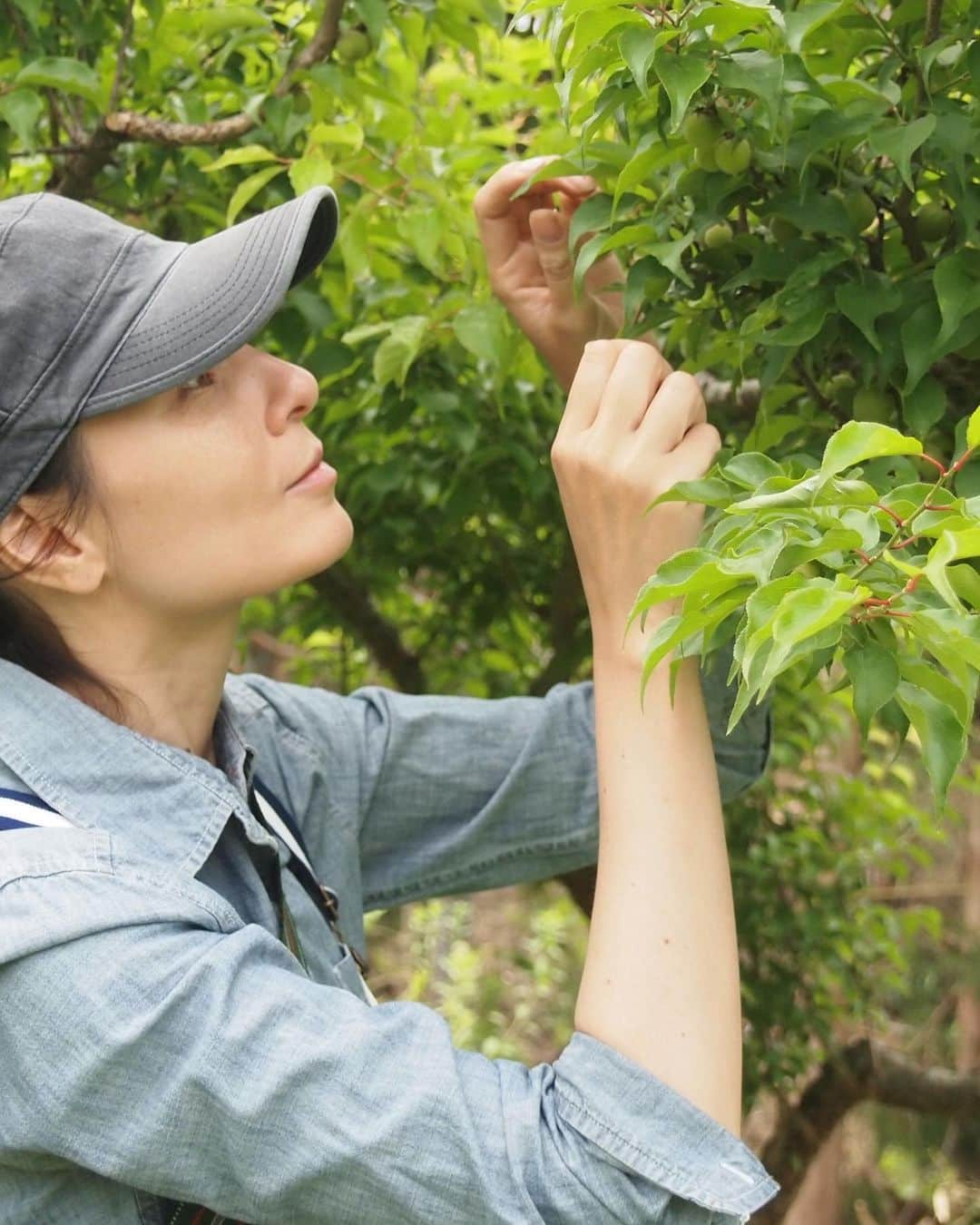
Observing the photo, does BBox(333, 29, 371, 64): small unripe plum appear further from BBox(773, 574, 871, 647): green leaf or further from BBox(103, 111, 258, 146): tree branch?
BBox(773, 574, 871, 647): green leaf

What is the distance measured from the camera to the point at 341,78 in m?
2.12

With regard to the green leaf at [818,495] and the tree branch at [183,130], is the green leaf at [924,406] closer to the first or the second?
the green leaf at [818,495]

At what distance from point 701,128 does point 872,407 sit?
1.15 ft

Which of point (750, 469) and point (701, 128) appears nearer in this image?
point (750, 469)

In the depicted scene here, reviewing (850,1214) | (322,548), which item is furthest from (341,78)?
(850,1214)

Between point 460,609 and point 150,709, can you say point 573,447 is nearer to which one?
point 150,709

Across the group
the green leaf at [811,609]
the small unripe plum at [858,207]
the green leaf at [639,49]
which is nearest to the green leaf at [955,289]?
the small unripe plum at [858,207]

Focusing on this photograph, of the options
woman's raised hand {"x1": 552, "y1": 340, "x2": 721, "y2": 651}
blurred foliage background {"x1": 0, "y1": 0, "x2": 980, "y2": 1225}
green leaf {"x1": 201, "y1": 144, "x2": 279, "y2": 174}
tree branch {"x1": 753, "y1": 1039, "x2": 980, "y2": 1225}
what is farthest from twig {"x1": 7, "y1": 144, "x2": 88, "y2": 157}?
tree branch {"x1": 753, "y1": 1039, "x2": 980, "y2": 1225}

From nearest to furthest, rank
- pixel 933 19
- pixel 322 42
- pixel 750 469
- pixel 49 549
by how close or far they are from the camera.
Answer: pixel 750 469
pixel 933 19
pixel 49 549
pixel 322 42

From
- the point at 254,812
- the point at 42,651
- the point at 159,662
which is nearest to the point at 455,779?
the point at 254,812

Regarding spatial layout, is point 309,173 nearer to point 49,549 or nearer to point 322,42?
point 322,42

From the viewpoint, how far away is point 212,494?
1.58 metres

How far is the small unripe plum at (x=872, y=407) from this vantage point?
1611 mm

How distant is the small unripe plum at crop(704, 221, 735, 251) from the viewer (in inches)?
63.8
